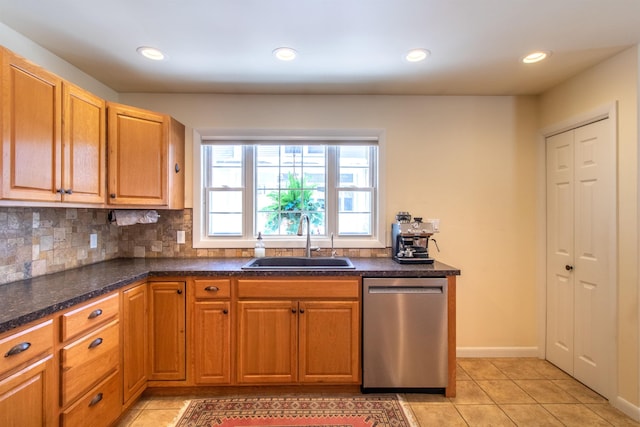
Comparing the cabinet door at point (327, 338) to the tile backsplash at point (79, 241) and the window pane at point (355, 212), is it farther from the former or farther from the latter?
the window pane at point (355, 212)

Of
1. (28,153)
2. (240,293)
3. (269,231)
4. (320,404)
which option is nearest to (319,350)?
(320,404)

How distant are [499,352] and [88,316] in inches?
128

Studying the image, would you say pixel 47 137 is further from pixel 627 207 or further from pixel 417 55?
pixel 627 207

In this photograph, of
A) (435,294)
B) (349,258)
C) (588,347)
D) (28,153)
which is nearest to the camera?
(28,153)

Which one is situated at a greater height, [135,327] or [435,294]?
[435,294]

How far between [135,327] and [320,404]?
1.38 m

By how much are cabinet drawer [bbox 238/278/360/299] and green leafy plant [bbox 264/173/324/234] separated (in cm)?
81

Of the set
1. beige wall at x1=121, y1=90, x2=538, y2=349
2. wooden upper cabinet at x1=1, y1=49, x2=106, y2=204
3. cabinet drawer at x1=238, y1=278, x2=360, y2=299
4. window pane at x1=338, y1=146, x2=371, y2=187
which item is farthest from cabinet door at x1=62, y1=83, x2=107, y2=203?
window pane at x1=338, y1=146, x2=371, y2=187

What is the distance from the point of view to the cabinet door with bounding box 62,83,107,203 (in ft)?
5.86

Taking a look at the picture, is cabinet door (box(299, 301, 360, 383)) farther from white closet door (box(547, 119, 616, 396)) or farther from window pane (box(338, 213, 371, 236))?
white closet door (box(547, 119, 616, 396))

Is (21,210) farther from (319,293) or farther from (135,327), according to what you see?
(319,293)

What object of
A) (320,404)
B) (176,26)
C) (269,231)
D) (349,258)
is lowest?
(320,404)

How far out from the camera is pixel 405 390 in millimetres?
2201

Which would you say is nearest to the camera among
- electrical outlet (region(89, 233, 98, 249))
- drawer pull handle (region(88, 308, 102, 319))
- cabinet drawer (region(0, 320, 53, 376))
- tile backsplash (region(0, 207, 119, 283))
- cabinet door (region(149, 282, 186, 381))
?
cabinet drawer (region(0, 320, 53, 376))
